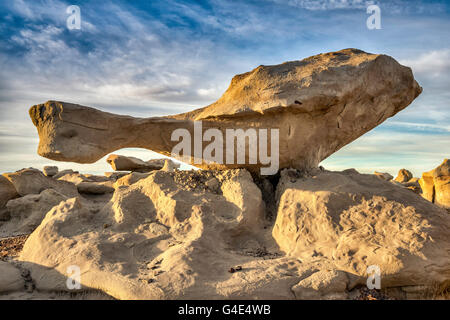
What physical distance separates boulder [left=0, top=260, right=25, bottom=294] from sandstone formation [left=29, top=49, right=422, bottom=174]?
1426mm

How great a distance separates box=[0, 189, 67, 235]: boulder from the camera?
7156 millimetres

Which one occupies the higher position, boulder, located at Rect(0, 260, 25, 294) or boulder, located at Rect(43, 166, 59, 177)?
boulder, located at Rect(43, 166, 59, 177)

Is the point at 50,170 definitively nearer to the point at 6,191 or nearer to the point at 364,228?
the point at 6,191

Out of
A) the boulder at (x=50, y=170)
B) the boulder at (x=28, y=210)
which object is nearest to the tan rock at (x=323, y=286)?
the boulder at (x=28, y=210)

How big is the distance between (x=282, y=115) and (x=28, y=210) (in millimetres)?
6178

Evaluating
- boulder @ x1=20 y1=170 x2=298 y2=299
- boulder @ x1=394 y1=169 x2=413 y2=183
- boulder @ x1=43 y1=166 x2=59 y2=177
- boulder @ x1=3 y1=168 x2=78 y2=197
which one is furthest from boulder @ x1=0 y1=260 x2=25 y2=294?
boulder @ x1=394 y1=169 x2=413 y2=183

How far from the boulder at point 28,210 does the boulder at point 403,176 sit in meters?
15.7

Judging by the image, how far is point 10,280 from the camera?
3654 mm

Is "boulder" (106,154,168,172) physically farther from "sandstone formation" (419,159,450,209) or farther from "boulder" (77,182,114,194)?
"sandstone formation" (419,159,450,209)

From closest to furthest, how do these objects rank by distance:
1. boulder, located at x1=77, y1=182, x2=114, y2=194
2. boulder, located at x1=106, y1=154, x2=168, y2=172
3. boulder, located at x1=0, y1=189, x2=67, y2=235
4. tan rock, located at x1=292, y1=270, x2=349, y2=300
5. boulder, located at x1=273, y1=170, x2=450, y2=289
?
1. tan rock, located at x1=292, y1=270, x2=349, y2=300
2. boulder, located at x1=273, y1=170, x2=450, y2=289
3. boulder, located at x1=0, y1=189, x2=67, y2=235
4. boulder, located at x1=77, y1=182, x2=114, y2=194
5. boulder, located at x1=106, y1=154, x2=168, y2=172

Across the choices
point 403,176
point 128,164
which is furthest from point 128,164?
point 403,176

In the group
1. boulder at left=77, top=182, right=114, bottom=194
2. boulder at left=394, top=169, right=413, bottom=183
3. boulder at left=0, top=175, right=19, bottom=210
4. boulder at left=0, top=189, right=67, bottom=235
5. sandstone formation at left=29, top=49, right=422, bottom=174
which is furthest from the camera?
boulder at left=394, top=169, right=413, bottom=183

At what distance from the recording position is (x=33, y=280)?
12.3ft

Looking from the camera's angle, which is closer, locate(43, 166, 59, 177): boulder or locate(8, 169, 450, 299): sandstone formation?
locate(8, 169, 450, 299): sandstone formation
